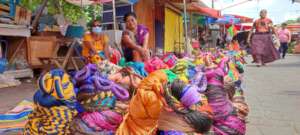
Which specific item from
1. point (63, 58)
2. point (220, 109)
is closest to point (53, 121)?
point (220, 109)

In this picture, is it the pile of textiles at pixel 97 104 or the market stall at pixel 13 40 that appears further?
the market stall at pixel 13 40

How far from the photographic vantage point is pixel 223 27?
28.0 metres

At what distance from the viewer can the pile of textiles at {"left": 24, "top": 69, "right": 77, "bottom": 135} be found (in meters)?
2.05

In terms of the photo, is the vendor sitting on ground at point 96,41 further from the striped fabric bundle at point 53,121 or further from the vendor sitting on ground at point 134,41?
the striped fabric bundle at point 53,121

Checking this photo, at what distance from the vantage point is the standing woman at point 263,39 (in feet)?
32.2

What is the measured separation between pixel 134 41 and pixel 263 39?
22.1 ft

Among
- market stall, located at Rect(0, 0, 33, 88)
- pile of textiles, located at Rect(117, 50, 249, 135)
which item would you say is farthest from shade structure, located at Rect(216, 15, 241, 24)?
pile of textiles, located at Rect(117, 50, 249, 135)

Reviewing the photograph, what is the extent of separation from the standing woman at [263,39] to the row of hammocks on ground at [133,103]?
788 cm

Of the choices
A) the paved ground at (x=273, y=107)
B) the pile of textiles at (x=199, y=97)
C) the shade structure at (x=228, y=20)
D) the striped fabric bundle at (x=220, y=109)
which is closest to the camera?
the pile of textiles at (x=199, y=97)

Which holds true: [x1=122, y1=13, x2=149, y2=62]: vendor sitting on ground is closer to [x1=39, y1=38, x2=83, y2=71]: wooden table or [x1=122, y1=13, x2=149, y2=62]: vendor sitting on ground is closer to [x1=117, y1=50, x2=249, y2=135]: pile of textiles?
[x1=117, y1=50, x2=249, y2=135]: pile of textiles

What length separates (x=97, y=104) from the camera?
200 centimetres

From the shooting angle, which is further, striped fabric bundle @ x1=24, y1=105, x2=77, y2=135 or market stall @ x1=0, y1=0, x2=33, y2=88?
market stall @ x1=0, y1=0, x2=33, y2=88

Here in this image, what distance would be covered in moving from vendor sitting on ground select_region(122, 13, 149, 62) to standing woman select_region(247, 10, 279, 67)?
6290mm

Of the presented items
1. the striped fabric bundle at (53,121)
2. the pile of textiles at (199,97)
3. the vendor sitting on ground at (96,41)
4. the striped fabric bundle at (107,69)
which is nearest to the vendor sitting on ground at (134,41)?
the pile of textiles at (199,97)
